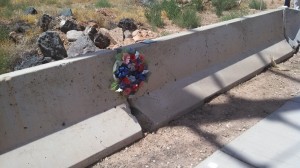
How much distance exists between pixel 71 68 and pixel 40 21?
6158 millimetres

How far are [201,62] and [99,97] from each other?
6.30 feet

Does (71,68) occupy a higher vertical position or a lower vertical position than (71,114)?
higher

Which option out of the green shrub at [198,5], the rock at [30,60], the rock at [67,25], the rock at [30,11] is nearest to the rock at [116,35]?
the rock at [67,25]

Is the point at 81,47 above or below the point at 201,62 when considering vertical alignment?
below

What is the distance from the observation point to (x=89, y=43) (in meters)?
7.62

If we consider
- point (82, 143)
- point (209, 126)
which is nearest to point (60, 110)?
point (82, 143)

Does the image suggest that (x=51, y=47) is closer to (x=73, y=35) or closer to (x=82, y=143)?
(x=73, y=35)

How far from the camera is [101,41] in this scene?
334 inches

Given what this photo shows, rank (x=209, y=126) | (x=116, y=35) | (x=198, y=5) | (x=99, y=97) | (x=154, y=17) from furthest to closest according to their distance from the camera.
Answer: (x=198, y=5), (x=154, y=17), (x=116, y=35), (x=209, y=126), (x=99, y=97)

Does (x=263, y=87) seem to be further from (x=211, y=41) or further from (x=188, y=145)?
(x=188, y=145)

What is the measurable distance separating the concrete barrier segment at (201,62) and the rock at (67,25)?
4811mm

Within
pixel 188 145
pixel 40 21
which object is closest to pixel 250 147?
pixel 188 145

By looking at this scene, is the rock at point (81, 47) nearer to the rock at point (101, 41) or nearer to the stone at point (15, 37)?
the rock at point (101, 41)

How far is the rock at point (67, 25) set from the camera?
364 inches
